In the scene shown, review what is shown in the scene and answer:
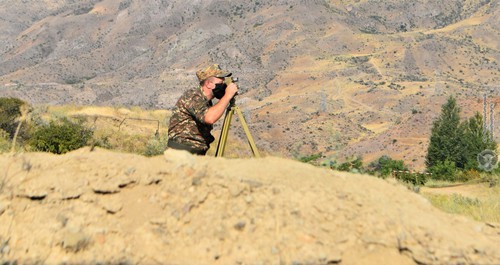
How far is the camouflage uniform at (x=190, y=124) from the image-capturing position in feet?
18.4

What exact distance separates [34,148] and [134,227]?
9.79 metres

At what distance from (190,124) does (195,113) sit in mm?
187

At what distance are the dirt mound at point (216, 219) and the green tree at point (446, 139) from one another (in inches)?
1154

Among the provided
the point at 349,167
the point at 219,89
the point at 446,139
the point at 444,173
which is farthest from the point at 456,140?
the point at 219,89

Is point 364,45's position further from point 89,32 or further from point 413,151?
point 89,32

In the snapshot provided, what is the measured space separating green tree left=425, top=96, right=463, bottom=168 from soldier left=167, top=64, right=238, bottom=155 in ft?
93.0

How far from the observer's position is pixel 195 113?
5.59m

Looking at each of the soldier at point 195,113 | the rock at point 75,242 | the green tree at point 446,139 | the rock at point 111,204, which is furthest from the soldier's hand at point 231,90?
the green tree at point 446,139

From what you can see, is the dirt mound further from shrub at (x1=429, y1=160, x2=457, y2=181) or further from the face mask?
shrub at (x1=429, y1=160, x2=457, y2=181)

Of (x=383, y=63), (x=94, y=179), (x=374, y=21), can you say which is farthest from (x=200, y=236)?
(x=374, y=21)

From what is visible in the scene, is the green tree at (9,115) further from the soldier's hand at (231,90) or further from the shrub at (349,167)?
the soldier's hand at (231,90)

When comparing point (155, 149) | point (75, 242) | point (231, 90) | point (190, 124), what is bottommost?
point (155, 149)

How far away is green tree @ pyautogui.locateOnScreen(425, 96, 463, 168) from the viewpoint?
3234cm

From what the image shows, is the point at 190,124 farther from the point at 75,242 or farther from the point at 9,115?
the point at 9,115
